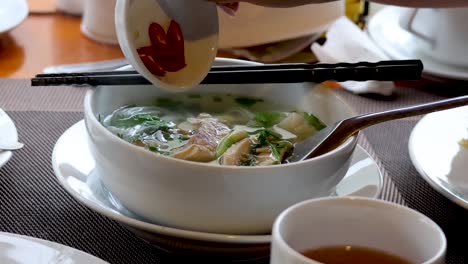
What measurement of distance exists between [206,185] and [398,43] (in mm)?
944

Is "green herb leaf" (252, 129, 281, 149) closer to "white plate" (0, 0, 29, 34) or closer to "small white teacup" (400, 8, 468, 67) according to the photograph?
"small white teacup" (400, 8, 468, 67)

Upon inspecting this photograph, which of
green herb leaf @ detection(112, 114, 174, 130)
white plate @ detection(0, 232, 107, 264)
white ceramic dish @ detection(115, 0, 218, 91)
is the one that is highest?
white ceramic dish @ detection(115, 0, 218, 91)

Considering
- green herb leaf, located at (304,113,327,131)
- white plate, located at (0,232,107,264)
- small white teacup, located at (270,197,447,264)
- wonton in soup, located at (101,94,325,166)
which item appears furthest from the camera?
green herb leaf, located at (304,113,327,131)

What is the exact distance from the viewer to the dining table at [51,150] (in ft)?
3.04

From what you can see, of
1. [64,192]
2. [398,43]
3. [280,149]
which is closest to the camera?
[280,149]

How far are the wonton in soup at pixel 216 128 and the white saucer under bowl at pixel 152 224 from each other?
7cm

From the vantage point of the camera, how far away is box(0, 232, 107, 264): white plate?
77 cm

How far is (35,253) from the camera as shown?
0.78m

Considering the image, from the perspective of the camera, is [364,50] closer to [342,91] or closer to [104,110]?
[342,91]

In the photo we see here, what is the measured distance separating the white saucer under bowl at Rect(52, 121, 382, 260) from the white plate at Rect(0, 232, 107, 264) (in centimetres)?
6

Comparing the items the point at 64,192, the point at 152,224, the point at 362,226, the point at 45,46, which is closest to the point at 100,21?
the point at 45,46

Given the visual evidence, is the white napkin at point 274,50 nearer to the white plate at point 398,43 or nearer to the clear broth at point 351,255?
the white plate at point 398,43

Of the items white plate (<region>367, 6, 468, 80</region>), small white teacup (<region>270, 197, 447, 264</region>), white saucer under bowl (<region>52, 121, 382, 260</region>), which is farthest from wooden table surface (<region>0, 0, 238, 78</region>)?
small white teacup (<region>270, 197, 447, 264</region>)

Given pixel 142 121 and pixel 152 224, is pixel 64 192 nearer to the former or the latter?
pixel 142 121
